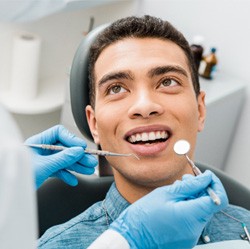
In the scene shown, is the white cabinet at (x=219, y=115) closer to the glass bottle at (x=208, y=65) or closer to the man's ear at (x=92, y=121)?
the glass bottle at (x=208, y=65)

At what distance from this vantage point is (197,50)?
7.73 feet

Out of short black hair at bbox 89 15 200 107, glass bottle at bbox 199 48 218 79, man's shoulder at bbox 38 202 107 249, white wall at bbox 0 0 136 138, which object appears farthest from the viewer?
white wall at bbox 0 0 136 138

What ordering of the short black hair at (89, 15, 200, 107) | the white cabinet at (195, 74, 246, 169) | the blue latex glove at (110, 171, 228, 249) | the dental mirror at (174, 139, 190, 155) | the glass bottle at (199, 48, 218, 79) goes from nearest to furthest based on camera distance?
the blue latex glove at (110, 171, 228, 249) → the dental mirror at (174, 139, 190, 155) → the short black hair at (89, 15, 200, 107) → the white cabinet at (195, 74, 246, 169) → the glass bottle at (199, 48, 218, 79)

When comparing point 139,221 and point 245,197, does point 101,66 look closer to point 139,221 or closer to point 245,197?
point 139,221

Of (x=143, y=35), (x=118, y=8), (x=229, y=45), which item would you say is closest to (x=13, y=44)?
(x=118, y=8)

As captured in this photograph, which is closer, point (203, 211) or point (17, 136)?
point (17, 136)

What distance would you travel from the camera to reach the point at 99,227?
1330mm

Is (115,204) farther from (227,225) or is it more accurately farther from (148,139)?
(227,225)

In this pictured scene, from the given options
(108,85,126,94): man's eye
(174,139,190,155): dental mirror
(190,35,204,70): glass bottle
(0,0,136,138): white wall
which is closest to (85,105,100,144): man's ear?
(108,85,126,94): man's eye

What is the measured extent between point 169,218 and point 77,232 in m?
0.36

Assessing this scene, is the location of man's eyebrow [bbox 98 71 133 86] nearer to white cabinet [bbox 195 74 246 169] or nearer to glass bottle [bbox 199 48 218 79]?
white cabinet [bbox 195 74 246 169]

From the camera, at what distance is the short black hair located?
1.42 meters

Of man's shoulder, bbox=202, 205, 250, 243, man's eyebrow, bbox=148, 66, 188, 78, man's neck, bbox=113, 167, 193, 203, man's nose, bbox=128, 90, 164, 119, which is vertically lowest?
man's shoulder, bbox=202, 205, 250, 243

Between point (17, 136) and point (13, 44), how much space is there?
7.21 feet
